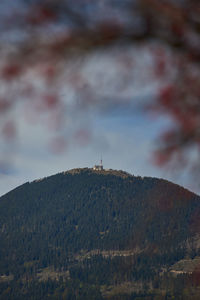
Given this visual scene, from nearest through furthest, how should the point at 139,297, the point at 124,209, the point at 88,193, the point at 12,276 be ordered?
→ 1. the point at 139,297
2. the point at 12,276
3. the point at 124,209
4. the point at 88,193

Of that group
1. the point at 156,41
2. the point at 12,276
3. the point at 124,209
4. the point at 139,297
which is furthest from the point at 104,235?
the point at 156,41

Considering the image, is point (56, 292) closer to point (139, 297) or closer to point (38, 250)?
point (139, 297)

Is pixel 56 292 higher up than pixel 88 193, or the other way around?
pixel 88 193

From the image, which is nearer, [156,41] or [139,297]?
[156,41]

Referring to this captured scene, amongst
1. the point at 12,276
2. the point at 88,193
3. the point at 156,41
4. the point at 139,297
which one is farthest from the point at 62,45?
the point at 88,193

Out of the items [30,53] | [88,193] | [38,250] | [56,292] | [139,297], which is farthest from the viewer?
[88,193]

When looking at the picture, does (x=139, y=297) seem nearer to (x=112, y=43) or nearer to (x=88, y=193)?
(x=88, y=193)

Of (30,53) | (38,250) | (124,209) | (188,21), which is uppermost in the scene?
(124,209)
